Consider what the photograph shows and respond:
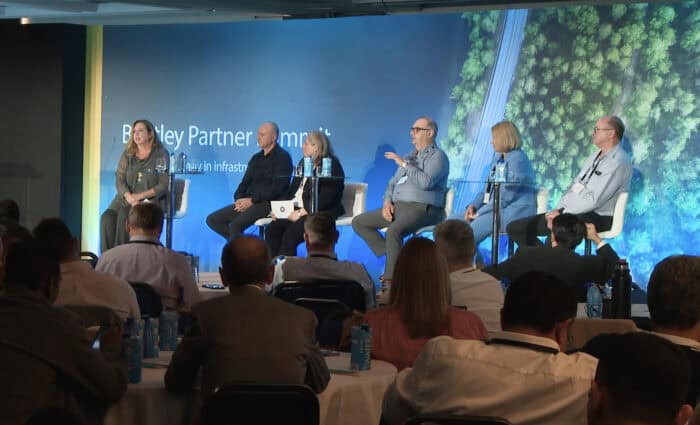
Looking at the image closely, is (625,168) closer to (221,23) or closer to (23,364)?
(221,23)

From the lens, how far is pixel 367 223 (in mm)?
10859

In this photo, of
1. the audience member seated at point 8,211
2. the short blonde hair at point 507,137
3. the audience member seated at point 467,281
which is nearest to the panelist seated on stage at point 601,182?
the short blonde hair at point 507,137

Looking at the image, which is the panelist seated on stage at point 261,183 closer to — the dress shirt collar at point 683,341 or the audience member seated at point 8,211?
the audience member seated at point 8,211

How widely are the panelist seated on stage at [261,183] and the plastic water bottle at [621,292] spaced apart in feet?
Answer: 16.2

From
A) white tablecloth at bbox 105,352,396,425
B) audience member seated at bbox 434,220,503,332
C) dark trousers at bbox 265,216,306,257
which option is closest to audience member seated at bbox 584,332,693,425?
white tablecloth at bbox 105,352,396,425

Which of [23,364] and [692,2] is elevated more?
[692,2]

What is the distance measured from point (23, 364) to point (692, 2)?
850 cm

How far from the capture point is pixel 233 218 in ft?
37.6

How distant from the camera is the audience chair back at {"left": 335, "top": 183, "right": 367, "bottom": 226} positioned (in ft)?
36.3

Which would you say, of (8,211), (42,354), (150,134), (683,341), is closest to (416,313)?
(683,341)

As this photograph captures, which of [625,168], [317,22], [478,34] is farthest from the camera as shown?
[317,22]

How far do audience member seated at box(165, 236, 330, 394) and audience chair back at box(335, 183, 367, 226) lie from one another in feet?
24.8

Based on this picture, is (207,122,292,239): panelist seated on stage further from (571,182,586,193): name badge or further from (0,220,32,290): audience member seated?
(0,220,32,290): audience member seated

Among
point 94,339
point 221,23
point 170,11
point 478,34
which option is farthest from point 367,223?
point 94,339
